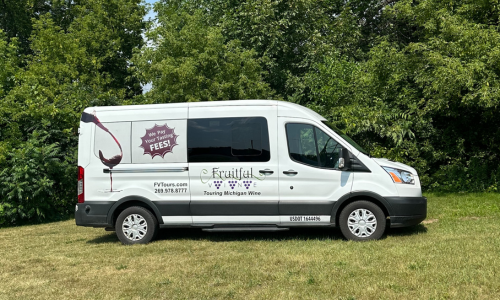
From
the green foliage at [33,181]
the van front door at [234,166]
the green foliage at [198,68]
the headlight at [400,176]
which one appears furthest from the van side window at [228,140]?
the green foliage at [198,68]

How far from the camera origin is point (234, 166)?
828 cm

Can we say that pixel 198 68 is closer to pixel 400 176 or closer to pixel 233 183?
pixel 233 183

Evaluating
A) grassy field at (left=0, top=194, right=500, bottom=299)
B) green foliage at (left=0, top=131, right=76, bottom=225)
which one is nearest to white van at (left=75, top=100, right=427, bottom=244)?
grassy field at (left=0, top=194, right=500, bottom=299)

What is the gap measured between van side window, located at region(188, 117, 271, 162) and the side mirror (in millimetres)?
1195

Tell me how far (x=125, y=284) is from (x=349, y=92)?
36.0ft

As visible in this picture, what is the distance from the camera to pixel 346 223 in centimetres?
811

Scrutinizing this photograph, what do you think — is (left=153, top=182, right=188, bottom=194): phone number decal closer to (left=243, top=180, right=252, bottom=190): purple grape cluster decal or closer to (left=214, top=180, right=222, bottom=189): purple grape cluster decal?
(left=214, top=180, right=222, bottom=189): purple grape cluster decal

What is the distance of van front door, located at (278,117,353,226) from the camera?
812 centimetres

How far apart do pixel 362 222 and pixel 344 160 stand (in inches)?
42.2

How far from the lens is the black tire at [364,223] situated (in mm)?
8035

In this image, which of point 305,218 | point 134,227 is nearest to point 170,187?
point 134,227

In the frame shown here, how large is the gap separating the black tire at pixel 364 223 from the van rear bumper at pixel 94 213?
408 cm

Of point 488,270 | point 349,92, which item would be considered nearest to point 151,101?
point 349,92

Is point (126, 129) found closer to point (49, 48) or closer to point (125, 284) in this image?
point (125, 284)
